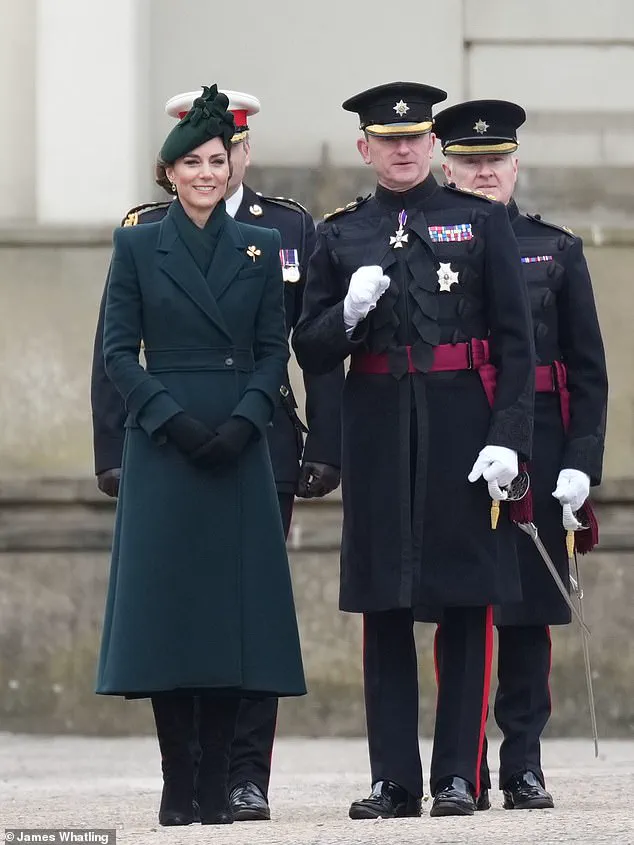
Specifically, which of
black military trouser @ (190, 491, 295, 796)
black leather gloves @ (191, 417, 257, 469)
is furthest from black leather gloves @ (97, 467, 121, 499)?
black leather gloves @ (191, 417, 257, 469)

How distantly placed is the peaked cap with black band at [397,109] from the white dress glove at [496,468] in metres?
0.80

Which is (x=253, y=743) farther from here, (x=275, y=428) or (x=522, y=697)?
(x=275, y=428)

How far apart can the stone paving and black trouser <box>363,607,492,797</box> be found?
0.17 meters

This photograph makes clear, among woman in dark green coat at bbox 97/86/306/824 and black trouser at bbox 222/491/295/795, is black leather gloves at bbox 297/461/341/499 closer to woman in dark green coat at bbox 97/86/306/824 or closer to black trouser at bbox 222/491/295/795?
black trouser at bbox 222/491/295/795

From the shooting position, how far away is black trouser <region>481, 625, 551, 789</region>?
243 inches

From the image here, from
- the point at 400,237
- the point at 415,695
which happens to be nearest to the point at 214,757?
the point at 415,695

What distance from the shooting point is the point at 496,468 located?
18.5ft

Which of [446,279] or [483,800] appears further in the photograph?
[483,800]

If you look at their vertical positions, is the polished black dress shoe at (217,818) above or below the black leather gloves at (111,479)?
below

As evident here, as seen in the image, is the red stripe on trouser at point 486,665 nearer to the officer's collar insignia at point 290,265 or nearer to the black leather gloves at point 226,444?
the black leather gloves at point 226,444

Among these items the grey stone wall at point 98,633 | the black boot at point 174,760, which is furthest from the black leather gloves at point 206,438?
the grey stone wall at point 98,633

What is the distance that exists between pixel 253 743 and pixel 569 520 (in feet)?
3.24

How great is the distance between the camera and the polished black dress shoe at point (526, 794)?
6000 mm

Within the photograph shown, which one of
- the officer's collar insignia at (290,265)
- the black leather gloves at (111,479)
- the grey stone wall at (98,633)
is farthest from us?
the grey stone wall at (98,633)
